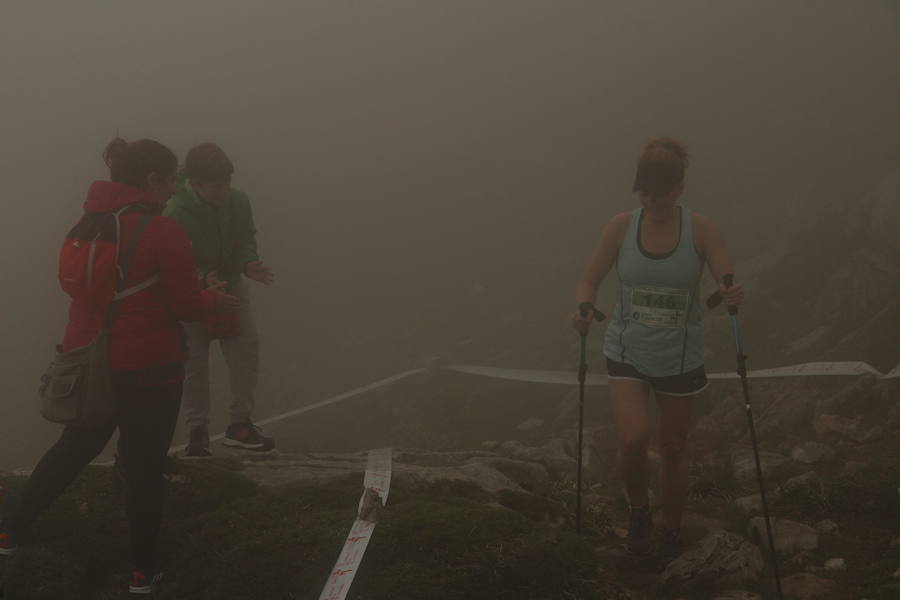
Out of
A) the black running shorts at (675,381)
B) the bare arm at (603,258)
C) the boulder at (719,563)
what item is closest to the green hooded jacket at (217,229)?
the bare arm at (603,258)

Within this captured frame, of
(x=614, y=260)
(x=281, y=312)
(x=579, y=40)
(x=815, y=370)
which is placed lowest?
(x=281, y=312)

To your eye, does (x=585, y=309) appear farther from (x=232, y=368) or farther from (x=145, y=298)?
(x=232, y=368)

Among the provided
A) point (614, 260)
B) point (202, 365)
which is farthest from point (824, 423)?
point (202, 365)

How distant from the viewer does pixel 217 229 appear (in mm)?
5938

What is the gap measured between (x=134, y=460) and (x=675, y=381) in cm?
333

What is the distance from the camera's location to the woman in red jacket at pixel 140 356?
13.3ft

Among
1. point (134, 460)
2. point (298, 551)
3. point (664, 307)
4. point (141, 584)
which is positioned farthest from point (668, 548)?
point (134, 460)

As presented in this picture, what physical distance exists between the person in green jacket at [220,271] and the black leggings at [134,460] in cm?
170

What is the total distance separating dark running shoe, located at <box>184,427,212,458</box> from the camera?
20.1ft

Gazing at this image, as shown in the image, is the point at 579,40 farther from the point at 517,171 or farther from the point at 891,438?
the point at 891,438

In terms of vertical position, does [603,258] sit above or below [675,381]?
above

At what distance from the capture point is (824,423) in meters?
7.74

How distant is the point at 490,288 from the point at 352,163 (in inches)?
347

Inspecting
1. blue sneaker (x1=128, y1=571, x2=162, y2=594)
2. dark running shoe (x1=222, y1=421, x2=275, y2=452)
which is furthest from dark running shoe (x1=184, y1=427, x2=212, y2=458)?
blue sneaker (x1=128, y1=571, x2=162, y2=594)
